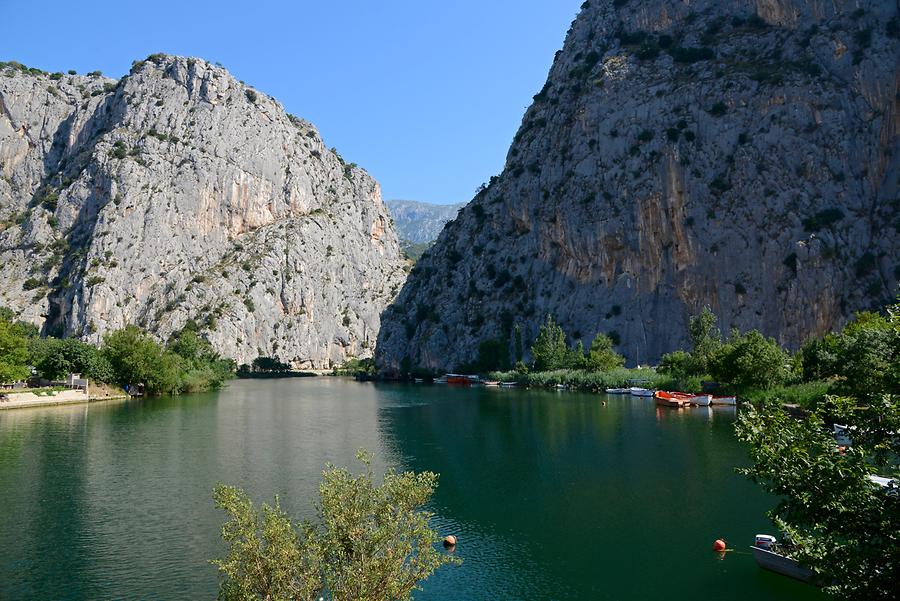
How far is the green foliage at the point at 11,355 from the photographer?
2682 inches

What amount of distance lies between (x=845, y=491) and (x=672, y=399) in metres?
59.0

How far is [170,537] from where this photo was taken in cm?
2378

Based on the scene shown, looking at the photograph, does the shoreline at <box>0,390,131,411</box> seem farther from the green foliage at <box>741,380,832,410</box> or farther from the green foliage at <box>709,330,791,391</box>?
the green foliage at <box>709,330,791,391</box>

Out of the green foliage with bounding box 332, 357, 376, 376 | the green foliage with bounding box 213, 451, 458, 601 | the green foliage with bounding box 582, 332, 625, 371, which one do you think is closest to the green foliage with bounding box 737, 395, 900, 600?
the green foliage with bounding box 213, 451, 458, 601

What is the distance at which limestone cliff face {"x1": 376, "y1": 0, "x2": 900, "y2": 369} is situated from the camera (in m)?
87.8

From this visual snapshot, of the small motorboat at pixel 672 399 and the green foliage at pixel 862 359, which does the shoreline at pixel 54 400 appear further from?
the green foliage at pixel 862 359

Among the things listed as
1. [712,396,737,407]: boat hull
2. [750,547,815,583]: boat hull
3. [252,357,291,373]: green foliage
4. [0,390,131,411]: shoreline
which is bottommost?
[750,547,815,583]: boat hull

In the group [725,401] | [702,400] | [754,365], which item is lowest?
[725,401]

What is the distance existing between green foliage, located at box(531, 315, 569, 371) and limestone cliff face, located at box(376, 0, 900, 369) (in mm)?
5229

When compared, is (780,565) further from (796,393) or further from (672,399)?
(672,399)

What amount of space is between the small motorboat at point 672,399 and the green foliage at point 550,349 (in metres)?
27.3

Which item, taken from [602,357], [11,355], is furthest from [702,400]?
[11,355]

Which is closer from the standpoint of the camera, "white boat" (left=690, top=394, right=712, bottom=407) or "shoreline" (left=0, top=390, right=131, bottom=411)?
"white boat" (left=690, top=394, right=712, bottom=407)

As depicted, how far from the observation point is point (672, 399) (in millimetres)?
66062
